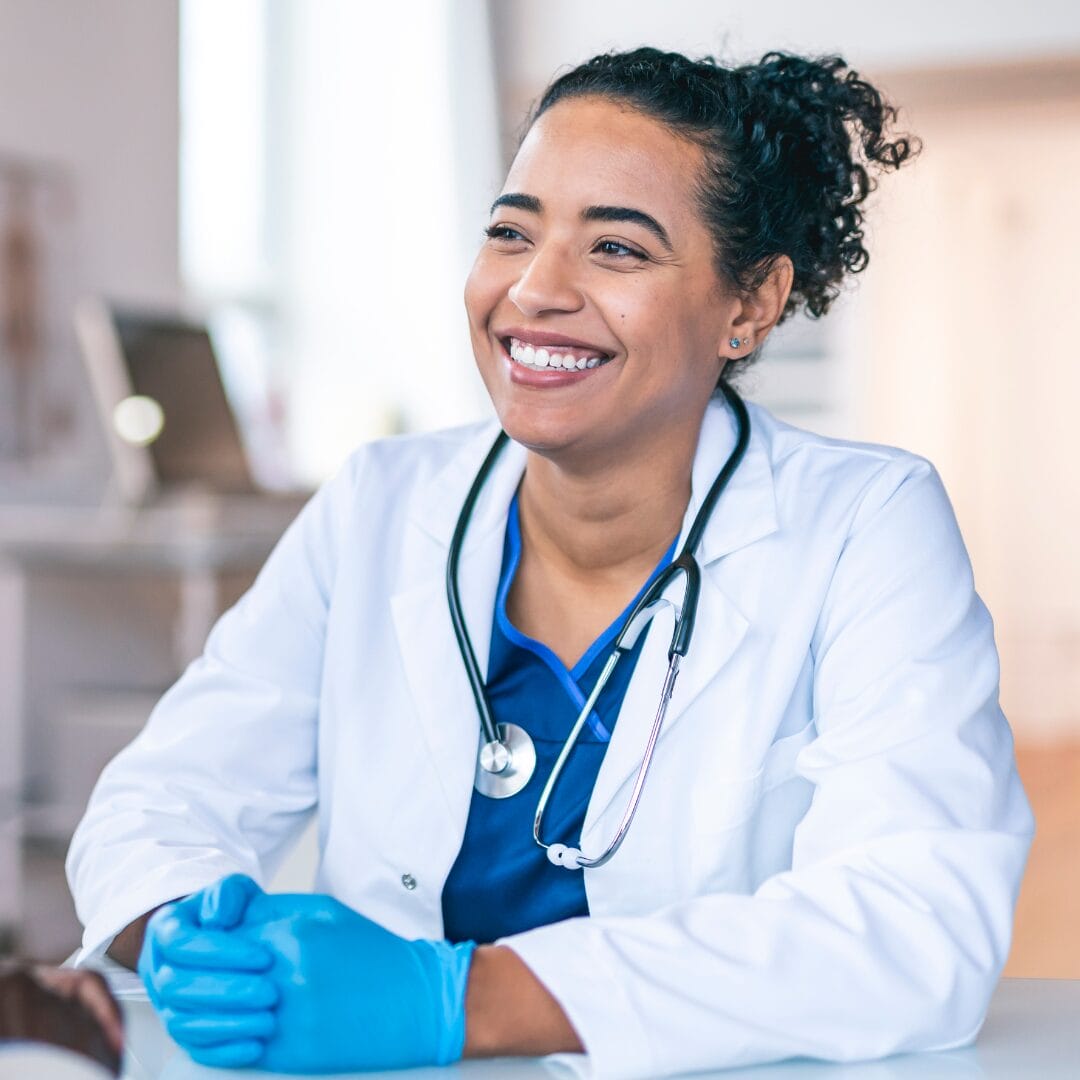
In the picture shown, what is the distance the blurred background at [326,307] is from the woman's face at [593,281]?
61.2 inches

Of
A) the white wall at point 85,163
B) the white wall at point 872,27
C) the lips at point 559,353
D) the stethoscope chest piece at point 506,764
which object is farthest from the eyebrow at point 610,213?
the white wall at point 872,27

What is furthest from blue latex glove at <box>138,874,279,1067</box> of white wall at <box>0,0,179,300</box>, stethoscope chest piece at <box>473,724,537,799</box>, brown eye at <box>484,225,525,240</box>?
white wall at <box>0,0,179,300</box>

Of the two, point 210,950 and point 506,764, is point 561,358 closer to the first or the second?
point 506,764

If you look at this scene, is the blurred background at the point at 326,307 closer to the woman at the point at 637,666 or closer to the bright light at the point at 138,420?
the bright light at the point at 138,420

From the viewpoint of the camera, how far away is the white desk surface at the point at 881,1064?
31.4 inches

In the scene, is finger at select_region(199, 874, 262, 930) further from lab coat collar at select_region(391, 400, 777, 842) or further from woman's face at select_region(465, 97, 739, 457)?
woman's face at select_region(465, 97, 739, 457)

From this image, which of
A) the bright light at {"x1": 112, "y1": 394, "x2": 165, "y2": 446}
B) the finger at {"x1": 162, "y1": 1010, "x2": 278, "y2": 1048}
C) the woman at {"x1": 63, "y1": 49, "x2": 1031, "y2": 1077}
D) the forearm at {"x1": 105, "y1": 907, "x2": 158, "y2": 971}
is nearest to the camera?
the finger at {"x1": 162, "y1": 1010, "x2": 278, "y2": 1048}

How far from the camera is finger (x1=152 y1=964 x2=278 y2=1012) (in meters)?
0.79

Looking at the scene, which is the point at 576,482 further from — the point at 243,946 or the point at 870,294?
the point at 870,294

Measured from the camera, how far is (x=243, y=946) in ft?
2.67

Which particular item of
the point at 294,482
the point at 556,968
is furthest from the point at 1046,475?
the point at 556,968

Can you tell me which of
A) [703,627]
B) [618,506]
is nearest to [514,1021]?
[703,627]

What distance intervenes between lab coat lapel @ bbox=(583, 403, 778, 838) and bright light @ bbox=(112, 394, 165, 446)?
1713 mm

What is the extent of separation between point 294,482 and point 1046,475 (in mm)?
2658
